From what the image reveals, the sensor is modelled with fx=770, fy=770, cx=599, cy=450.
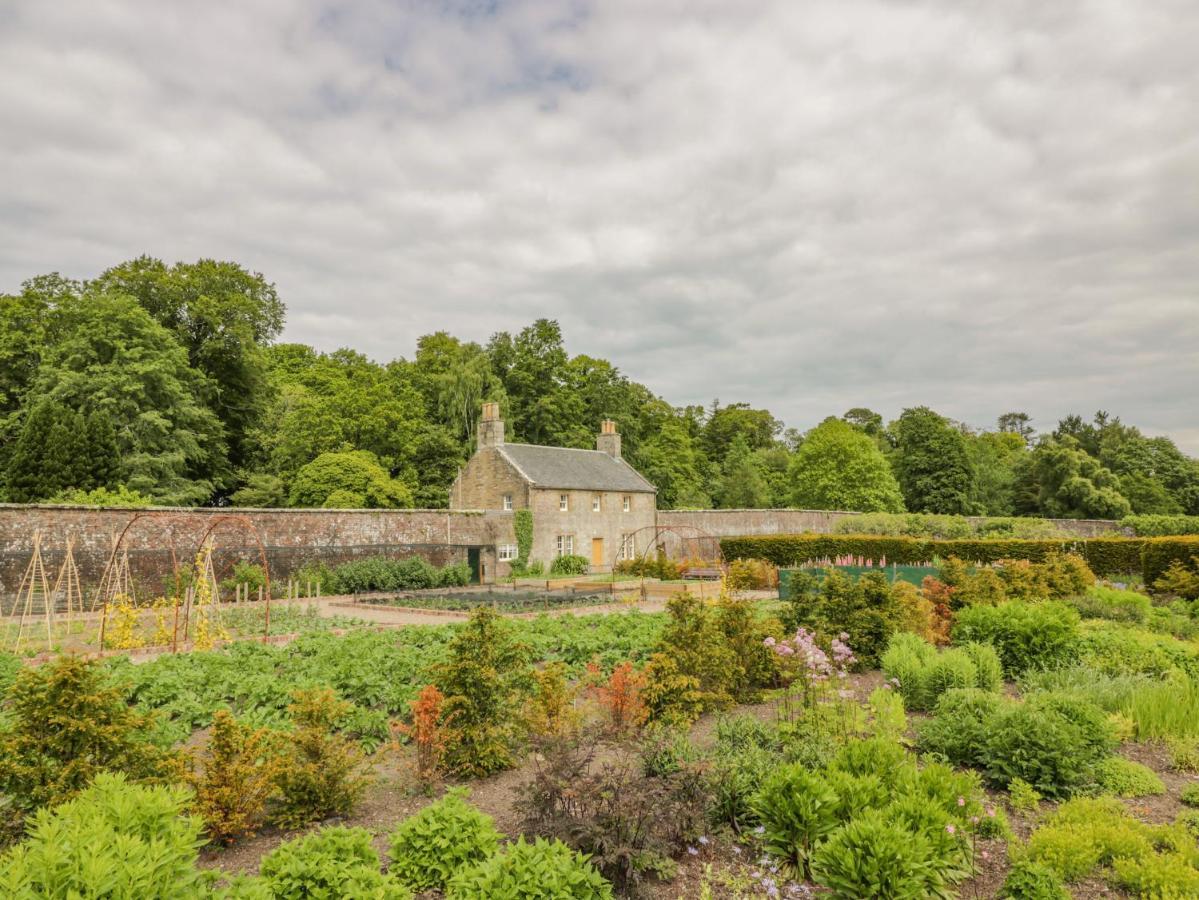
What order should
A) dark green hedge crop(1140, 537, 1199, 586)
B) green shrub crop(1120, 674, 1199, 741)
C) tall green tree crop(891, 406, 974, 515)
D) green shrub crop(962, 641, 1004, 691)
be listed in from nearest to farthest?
1. green shrub crop(1120, 674, 1199, 741)
2. green shrub crop(962, 641, 1004, 691)
3. dark green hedge crop(1140, 537, 1199, 586)
4. tall green tree crop(891, 406, 974, 515)

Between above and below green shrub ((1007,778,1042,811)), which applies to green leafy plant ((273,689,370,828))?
above

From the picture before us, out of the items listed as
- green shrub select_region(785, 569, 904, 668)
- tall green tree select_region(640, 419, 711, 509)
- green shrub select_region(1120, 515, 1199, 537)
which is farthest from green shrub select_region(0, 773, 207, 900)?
tall green tree select_region(640, 419, 711, 509)

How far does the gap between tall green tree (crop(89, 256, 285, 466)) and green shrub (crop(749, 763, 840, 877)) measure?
127ft

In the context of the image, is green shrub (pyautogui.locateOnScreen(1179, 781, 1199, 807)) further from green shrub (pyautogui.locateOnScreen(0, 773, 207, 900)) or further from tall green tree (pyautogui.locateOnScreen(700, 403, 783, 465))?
tall green tree (pyautogui.locateOnScreen(700, 403, 783, 465))

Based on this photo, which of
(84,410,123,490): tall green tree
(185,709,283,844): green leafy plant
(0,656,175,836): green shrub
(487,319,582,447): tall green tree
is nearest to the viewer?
(0,656,175,836): green shrub

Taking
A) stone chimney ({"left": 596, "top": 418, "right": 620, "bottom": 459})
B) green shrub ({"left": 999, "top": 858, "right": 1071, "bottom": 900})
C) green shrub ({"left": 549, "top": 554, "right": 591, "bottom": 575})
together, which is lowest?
green shrub ({"left": 549, "top": 554, "right": 591, "bottom": 575})

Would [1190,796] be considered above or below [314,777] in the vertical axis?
below

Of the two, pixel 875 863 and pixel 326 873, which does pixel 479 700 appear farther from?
pixel 875 863

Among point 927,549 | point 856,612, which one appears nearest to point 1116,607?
point 856,612

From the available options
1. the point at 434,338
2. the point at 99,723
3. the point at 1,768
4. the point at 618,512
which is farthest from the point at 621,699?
the point at 434,338

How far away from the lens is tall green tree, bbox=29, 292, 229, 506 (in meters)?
32.1

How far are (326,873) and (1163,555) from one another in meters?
24.4

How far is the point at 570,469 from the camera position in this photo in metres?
39.2

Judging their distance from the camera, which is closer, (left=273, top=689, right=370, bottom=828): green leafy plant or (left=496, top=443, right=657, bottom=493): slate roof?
(left=273, top=689, right=370, bottom=828): green leafy plant
